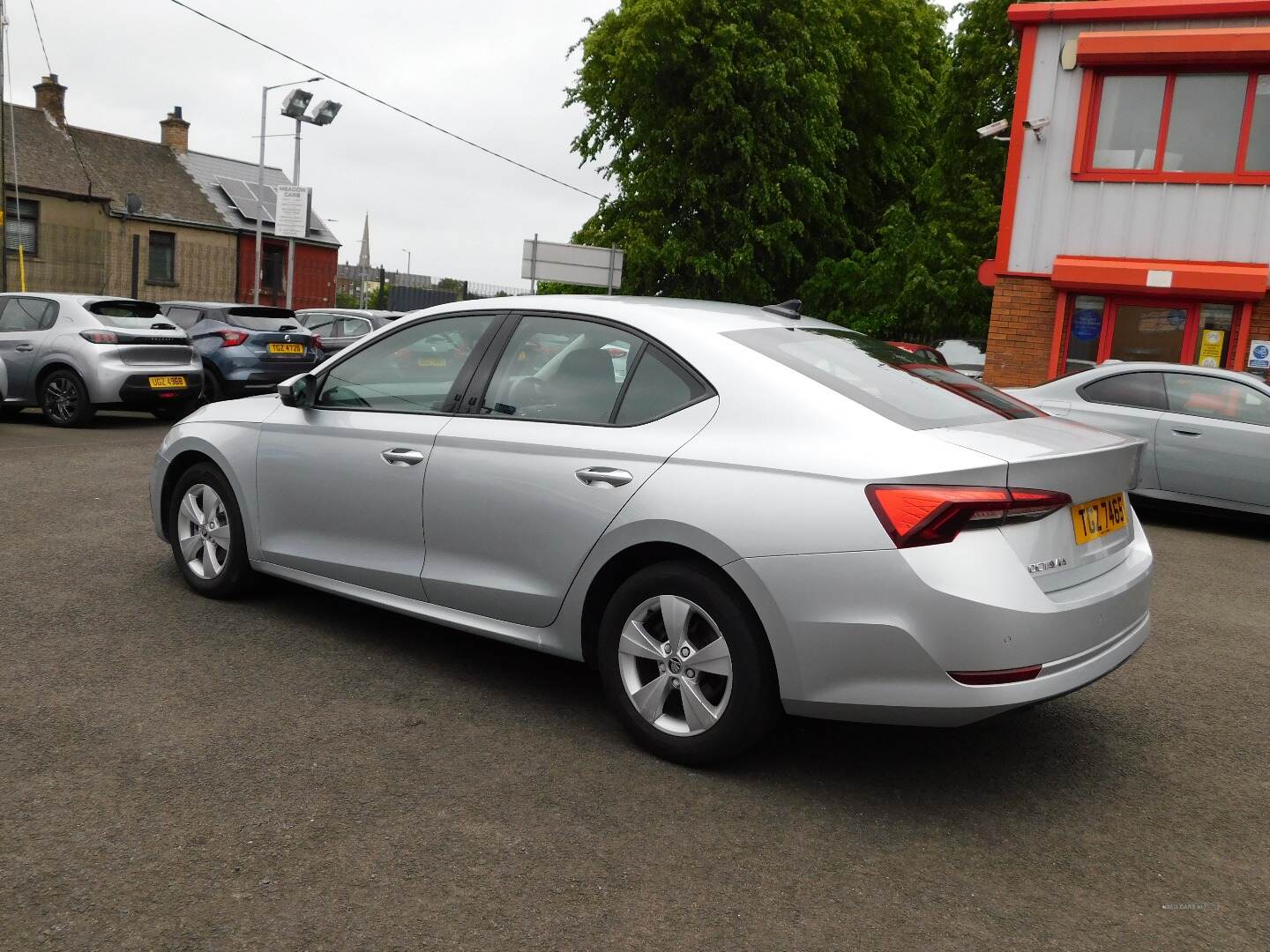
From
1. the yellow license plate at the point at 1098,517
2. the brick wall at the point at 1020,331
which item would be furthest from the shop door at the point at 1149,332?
the yellow license plate at the point at 1098,517

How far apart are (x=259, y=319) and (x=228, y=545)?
469 inches

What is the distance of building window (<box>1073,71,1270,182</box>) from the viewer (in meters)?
14.9

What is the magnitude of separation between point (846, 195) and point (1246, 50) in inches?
753

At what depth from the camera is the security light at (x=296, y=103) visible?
32.8 m

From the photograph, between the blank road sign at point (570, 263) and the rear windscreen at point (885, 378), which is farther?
the blank road sign at point (570, 263)

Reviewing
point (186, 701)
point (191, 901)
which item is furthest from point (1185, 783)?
point (186, 701)

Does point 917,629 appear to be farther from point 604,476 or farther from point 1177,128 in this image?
point 1177,128

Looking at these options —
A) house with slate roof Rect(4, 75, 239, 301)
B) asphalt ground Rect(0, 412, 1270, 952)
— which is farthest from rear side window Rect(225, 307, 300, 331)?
house with slate roof Rect(4, 75, 239, 301)

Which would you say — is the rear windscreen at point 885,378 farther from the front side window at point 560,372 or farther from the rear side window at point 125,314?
the rear side window at point 125,314

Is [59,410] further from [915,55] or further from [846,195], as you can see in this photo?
[915,55]

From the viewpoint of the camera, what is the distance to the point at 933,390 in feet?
13.6

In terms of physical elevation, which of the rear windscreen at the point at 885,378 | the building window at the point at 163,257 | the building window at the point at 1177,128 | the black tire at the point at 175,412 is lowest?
the black tire at the point at 175,412

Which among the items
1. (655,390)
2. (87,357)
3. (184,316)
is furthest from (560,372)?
(184,316)

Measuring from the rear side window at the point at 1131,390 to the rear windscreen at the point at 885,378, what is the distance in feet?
20.1
